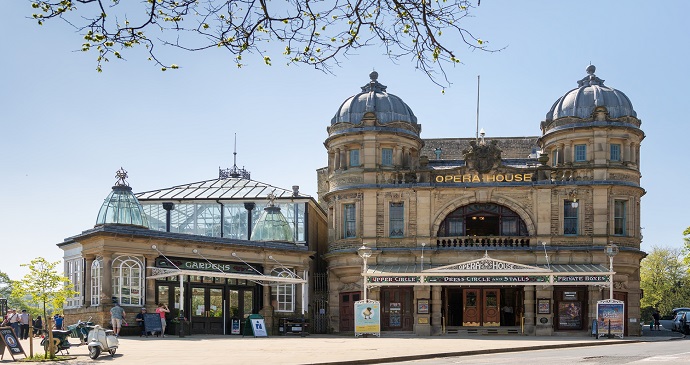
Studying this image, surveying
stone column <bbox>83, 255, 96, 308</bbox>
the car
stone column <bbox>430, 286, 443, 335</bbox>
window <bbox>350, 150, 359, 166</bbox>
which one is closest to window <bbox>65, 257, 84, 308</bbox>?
stone column <bbox>83, 255, 96, 308</bbox>

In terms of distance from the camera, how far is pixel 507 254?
44.2 metres

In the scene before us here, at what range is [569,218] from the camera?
1754 inches

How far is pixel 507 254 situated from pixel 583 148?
21.2 feet

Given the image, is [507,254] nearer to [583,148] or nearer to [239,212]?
[583,148]

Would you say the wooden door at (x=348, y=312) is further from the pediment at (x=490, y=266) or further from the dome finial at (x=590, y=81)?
the dome finial at (x=590, y=81)

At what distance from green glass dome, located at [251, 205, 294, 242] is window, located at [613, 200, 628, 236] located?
51.9 ft

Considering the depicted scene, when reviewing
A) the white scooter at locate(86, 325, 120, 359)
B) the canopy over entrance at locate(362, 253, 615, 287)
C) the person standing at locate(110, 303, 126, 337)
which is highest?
the canopy over entrance at locate(362, 253, 615, 287)

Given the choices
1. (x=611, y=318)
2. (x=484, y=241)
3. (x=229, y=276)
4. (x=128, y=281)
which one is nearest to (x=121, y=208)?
(x=128, y=281)

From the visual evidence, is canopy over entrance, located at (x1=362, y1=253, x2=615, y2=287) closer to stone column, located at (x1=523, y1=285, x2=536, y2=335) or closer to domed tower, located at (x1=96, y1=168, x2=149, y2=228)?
stone column, located at (x1=523, y1=285, x2=536, y2=335)

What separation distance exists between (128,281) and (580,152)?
22.5m

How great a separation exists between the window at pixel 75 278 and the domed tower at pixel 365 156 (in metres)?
13.6

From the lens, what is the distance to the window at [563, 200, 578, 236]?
4450cm

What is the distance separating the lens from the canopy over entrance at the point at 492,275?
4066cm

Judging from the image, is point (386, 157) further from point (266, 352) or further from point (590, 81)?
point (266, 352)
